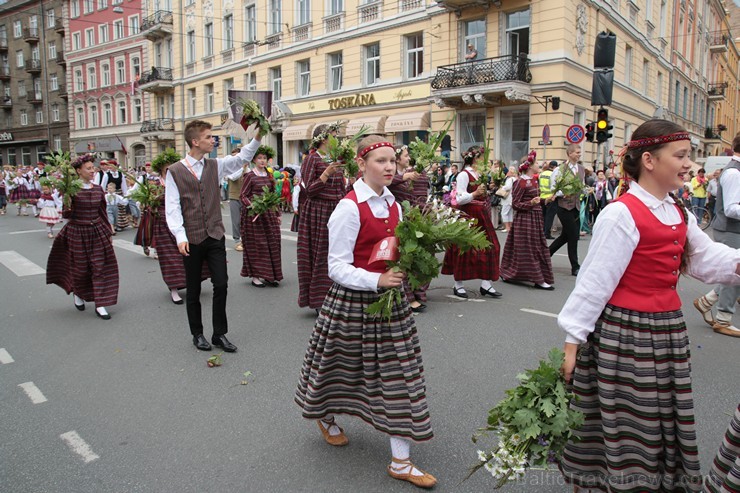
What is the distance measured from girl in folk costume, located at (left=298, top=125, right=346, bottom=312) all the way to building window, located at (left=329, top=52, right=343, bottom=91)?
74.9 feet

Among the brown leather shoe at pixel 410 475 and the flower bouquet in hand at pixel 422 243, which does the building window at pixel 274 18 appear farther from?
the brown leather shoe at pixel 410 475

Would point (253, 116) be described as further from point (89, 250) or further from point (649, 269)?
point (649, 269)

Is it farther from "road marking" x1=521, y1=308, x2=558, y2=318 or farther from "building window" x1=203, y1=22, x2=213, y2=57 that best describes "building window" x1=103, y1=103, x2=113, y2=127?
"road marking" x1=521, y1=308, x2=558, y2=318

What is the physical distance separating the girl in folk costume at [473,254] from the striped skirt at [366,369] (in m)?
4.24

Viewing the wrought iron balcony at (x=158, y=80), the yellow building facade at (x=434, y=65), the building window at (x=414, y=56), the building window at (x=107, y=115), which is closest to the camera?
the yellow building facade at (x=434, y=65)

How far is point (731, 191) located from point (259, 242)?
6106 millimetres

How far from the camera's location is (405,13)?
25.0 m

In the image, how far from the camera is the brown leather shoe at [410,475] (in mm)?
3072

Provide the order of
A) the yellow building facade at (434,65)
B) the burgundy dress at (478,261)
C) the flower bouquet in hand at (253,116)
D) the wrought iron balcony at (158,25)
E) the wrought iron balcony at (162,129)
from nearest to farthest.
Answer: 1. the flower bouquet in hand at (253,116)
2. the burgundy dress at (478,261)
3. the yellow building facade at (434,65)
4. the wrought iron balcony at (158,25)
5. the wrought iron balcony at (162,129)

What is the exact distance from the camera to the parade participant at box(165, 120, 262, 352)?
5184mm

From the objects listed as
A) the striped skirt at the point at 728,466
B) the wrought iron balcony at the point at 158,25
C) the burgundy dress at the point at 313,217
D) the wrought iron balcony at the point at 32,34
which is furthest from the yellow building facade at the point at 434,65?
the wrought iron balcony at the point at 32,34

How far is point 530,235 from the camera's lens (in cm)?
834

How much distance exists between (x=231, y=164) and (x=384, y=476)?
347cm

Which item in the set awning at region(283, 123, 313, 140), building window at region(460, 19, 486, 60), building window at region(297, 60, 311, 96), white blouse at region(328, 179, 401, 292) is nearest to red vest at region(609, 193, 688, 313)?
white blouse at region(328, 179, 401, 292)
